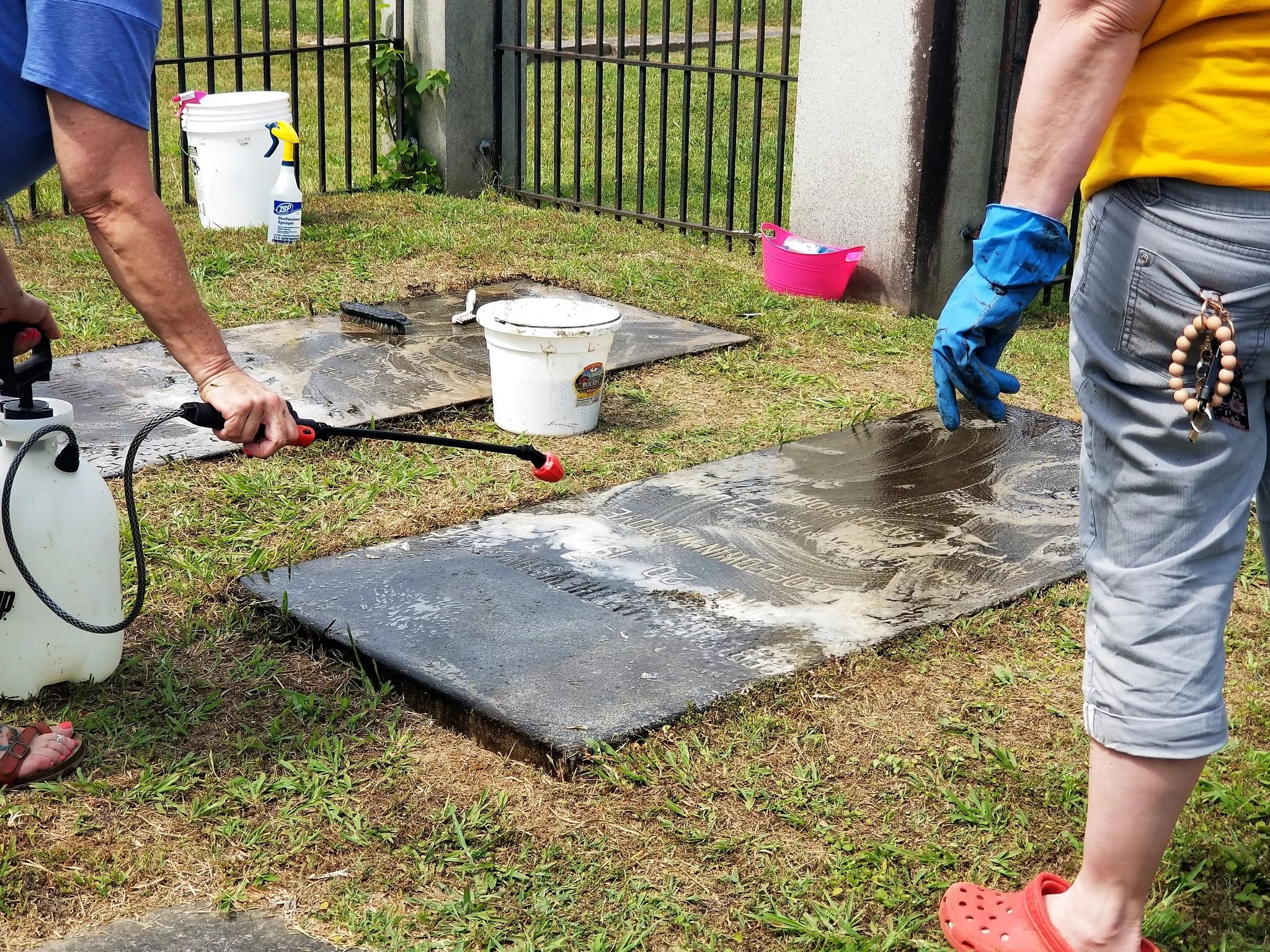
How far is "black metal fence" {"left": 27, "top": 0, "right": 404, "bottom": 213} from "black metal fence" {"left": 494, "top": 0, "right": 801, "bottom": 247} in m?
0.88

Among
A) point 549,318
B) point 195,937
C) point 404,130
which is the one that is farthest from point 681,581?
point 404,130

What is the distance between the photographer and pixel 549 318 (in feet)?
14.7

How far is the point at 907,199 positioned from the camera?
A: 5965 mm

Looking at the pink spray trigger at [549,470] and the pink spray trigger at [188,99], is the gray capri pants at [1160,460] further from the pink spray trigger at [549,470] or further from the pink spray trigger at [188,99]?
the pink spray trigger at [188,99]

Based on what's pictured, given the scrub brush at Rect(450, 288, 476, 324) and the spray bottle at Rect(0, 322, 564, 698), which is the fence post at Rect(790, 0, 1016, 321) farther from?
the spray bottle at Rect(0, 322, 564, 698)

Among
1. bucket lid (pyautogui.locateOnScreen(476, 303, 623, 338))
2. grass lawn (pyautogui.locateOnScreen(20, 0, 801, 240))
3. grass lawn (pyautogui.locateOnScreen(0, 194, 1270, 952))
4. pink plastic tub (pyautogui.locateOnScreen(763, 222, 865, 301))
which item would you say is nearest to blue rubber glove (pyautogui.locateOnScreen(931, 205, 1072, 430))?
grass lawn (pyautogui.locateOnScreen(0, 194, 1270, 952))

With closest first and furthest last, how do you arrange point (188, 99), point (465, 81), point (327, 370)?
point (327, 370), point (188, 99), point (465, 81)

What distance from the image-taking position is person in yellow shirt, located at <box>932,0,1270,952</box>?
5.88ft

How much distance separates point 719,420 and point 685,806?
7.46 feet

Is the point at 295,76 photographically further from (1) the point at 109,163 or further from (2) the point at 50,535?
(1) the point at 109,163

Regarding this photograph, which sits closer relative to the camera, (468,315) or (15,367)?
(15,367)

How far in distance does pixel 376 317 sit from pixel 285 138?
1710mm

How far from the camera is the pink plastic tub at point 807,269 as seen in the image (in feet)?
20.3

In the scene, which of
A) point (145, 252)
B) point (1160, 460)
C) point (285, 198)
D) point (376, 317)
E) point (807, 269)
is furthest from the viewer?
point (285, 198)
